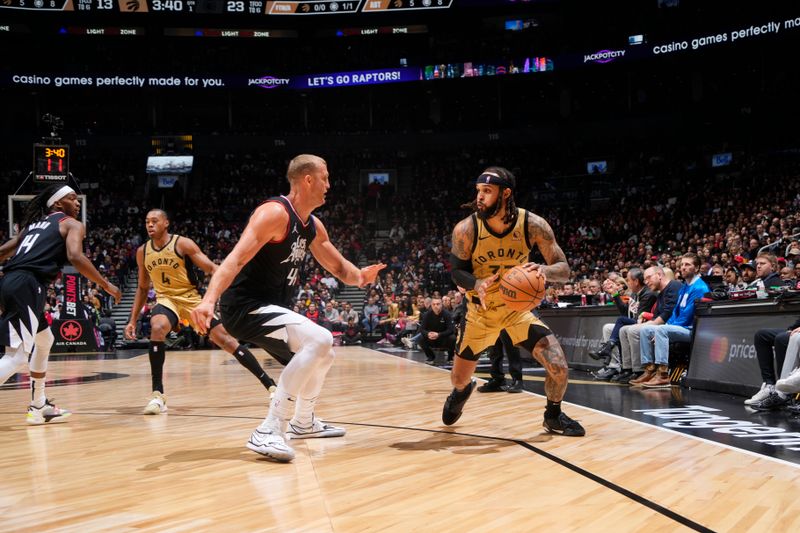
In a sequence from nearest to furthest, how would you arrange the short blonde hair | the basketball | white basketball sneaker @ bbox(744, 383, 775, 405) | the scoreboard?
the short blonde hair, the basketball, white basketball sneaker @ bbox(744, 383, 775, 405), the scoreboard

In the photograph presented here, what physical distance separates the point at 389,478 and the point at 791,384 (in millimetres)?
3814

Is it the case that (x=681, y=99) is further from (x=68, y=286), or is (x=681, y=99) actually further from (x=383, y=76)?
(x=68, y=286)

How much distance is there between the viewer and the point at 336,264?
4.96 m

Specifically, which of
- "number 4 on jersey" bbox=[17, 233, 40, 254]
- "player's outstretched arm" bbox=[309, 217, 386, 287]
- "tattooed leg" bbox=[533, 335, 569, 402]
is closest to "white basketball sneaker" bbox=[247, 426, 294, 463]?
"player's outstretched arm" bbox=[309, 217, 386, 287]

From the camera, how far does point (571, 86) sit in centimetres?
3309

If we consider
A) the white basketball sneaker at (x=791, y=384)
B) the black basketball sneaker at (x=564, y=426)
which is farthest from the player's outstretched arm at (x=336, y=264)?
the white basketball sneaker at (x=791, y=384)

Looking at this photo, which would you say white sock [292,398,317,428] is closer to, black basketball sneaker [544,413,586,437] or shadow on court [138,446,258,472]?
shadow on court [138,446,258,472]

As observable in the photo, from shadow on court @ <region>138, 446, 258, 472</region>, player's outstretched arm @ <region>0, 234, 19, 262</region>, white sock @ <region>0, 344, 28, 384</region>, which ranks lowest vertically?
shadow on court @ <region>138, 446, 258, 472</region>

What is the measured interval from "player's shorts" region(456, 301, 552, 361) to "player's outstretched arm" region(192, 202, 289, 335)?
1.61 metres

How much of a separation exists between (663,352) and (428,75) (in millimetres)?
24819

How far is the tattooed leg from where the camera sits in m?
5.16

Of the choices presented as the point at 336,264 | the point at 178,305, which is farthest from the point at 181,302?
the point at 336,264

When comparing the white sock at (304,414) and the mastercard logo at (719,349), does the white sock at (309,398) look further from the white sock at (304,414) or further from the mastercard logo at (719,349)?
the mastercard logo at (719,349)

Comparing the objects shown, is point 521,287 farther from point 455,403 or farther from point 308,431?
point 308,431
